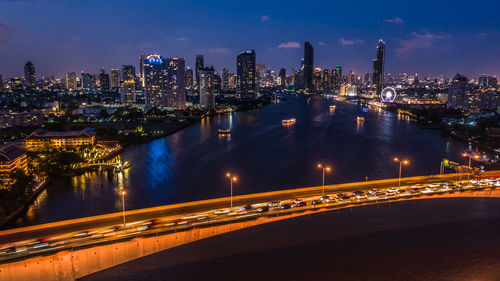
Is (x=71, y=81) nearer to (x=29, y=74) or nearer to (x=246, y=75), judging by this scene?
(x=29, y=74)

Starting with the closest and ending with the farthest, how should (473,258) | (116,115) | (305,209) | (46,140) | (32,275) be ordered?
(32,275)
(305,209)
(473,258)
(46,140)
(116,115)

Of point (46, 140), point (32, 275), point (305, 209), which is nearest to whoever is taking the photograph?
point (32, 275)

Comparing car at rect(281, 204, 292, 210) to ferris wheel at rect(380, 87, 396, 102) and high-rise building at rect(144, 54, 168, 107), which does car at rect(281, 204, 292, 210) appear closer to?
high-rise building at rect(144, 54, 168, 107)

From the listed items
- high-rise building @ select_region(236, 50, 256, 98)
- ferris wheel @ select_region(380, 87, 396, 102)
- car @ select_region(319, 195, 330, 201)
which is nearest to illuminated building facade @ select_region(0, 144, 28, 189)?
car @ select_region(319, 195, 330, 201)

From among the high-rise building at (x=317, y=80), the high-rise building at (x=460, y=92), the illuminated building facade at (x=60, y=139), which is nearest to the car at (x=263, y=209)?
the illuminated building facade at (x=60, y=139)

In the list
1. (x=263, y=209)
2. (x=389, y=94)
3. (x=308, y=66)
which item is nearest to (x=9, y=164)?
(x=263, y=209)

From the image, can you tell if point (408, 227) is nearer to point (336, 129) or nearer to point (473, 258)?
point (473, 258)

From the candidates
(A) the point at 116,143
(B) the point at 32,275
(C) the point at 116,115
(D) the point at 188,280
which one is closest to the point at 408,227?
(D) the point at 188,280
